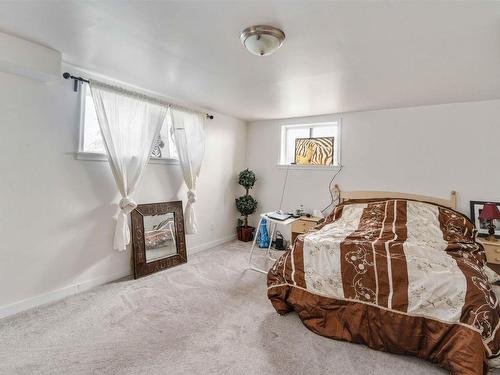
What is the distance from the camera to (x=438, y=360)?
5.50 ft

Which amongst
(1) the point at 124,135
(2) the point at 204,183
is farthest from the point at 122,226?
(2) the point at 204,183

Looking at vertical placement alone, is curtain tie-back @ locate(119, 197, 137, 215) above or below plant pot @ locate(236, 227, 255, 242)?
above

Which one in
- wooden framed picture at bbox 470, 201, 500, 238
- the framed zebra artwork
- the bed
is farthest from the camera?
the framed zebra artwork

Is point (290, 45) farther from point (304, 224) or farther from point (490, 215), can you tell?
point (490, 215)

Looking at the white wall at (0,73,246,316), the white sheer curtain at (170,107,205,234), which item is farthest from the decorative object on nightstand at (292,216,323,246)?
the white wall at (0,73,246,316)

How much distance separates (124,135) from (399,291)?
9.84 feet

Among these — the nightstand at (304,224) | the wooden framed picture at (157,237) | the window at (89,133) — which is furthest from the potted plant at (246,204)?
the window at (89,133)

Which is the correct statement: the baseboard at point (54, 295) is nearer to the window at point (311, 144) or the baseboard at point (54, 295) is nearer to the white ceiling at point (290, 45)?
the white ceiling at point (290, 45)

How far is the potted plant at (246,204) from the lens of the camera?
4449 mm

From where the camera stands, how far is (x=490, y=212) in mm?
2723

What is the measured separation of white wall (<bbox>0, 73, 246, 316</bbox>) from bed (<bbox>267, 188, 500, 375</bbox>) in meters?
1.95

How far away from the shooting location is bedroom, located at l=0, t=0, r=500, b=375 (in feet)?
5.38

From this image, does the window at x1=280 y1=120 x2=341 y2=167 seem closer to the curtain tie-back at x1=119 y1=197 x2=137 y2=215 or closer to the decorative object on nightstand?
the decorative object on nightstand

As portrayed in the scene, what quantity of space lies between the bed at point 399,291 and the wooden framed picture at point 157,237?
1562mm
